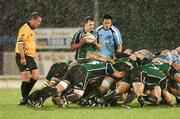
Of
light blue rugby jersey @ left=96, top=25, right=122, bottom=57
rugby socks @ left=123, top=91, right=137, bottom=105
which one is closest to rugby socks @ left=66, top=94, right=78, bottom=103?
rugby socks @ left=123, top=91, right=137, bottom=105

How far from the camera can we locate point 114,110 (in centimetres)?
1431

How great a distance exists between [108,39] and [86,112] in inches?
140

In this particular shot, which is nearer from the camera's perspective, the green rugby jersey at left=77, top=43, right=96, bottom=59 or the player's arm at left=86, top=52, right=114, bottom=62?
the player's arm at left=86, top=52, right=114, bottom=62

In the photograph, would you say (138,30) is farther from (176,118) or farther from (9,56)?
(176,118)

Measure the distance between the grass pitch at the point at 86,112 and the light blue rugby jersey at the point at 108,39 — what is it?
193 cm

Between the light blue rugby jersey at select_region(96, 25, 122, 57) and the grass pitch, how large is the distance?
1.93 meters

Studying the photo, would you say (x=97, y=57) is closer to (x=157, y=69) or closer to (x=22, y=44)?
(x=157, y=69)

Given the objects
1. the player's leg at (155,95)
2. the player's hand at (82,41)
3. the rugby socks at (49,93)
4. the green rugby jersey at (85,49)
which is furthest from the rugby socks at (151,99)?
the rugby socks at (49,93)

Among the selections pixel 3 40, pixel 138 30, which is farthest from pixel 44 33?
pixel 138 30

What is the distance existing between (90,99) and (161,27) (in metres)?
12.4

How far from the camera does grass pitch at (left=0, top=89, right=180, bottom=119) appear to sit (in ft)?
43.1

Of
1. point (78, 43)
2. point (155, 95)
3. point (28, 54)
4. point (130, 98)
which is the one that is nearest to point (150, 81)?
point (155, 95)

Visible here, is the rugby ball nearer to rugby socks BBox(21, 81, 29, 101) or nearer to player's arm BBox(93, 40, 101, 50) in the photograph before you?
player's arm BBox(93, 40, 101, 50)

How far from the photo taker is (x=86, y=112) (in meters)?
13.9
